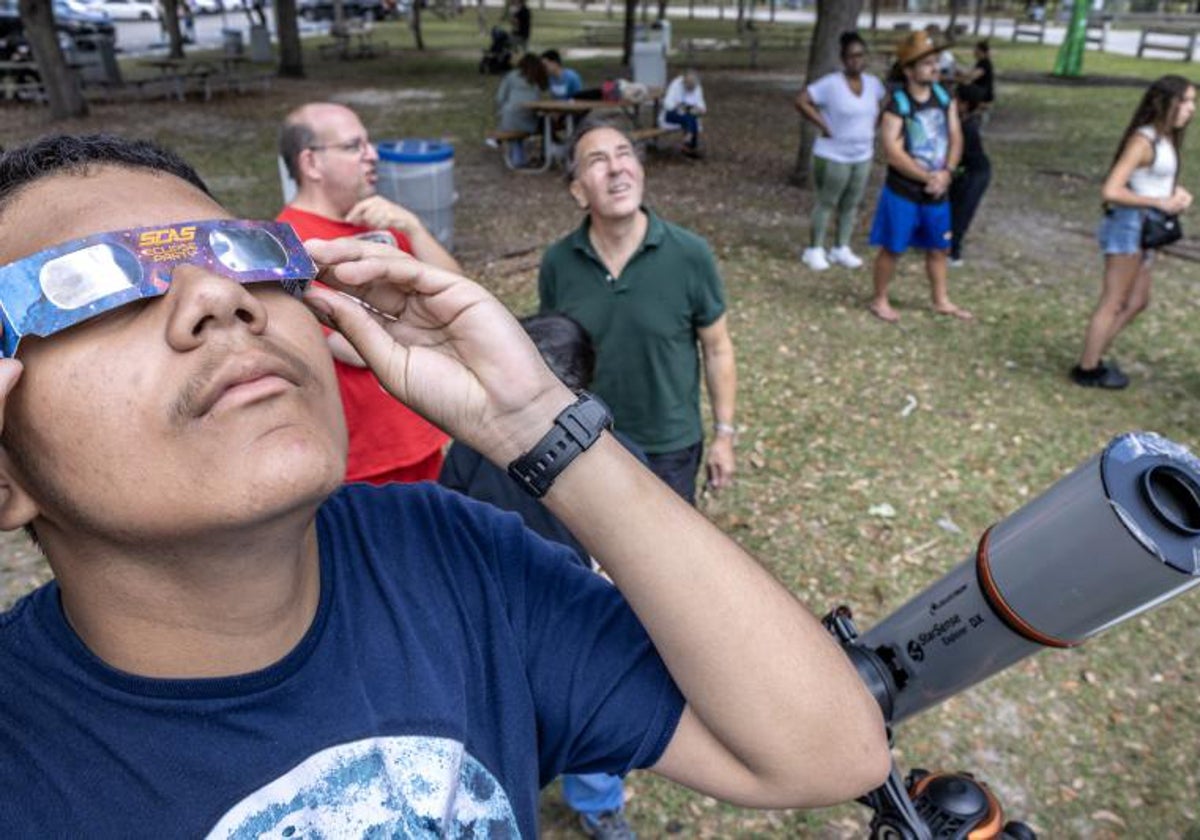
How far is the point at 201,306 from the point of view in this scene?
111 cm

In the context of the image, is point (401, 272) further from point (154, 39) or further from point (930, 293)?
point (154, 39)

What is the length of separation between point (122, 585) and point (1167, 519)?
1.50 metres

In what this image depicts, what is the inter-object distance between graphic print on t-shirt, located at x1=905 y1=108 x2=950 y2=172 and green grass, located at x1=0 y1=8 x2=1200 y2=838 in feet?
4.63

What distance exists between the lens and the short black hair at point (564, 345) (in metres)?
2.59

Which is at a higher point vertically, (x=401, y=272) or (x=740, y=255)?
(x=401, y=272)

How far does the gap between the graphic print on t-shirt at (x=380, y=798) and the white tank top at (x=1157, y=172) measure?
595 centimetres

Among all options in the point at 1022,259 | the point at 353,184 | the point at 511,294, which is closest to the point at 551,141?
the point at 511,294

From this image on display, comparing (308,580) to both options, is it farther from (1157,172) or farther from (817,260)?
(817,260)

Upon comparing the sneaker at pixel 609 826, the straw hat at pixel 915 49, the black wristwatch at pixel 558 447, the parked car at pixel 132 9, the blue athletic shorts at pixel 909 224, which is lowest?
the sneaker at pixel 609 826

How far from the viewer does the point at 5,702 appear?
3.59ft

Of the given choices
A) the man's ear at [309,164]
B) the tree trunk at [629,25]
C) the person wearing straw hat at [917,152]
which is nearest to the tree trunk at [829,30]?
the person wearing straw hat at [917,152]

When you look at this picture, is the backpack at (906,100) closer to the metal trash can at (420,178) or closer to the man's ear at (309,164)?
the metal trash can at (420,178)

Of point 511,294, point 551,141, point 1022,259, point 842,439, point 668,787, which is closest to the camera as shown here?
point 668,787

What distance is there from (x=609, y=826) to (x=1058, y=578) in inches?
84.8
